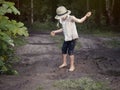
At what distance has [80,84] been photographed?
6797 mm

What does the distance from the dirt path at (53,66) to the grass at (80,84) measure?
0.15 meters

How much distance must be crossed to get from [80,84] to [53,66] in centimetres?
235

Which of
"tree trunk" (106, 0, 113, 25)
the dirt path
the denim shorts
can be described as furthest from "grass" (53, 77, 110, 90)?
"tree trunk" (106, 0, 113, 25)

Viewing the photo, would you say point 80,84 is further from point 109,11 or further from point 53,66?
point 109,11

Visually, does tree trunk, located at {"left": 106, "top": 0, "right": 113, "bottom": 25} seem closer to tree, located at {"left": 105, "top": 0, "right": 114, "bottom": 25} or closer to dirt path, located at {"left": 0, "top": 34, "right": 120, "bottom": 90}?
tree, located at {"left": 105, "top": 0, "right": 114, "bottom": 25}

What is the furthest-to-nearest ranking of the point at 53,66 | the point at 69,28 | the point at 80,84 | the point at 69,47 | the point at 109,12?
the point at 109,12
the point at 53,66
the point at 69,47
the point at 69,28
the point at 80,84

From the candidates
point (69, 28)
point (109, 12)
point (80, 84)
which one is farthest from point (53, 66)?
point (109, 12)

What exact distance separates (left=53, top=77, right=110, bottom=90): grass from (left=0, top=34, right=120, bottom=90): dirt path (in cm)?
15

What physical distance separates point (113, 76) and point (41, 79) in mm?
1547

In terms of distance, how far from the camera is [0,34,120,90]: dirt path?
23.0ft

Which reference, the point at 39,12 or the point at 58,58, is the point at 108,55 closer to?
the point at 58,58

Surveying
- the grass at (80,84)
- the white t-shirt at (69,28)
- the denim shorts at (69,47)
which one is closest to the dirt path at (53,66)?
the grass at (80,84)

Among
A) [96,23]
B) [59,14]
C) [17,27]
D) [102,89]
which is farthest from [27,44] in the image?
[96,23]

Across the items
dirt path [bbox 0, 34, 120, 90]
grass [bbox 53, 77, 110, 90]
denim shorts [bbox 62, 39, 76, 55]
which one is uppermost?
denim shorts [bbox 62, 39, 76, 55]
